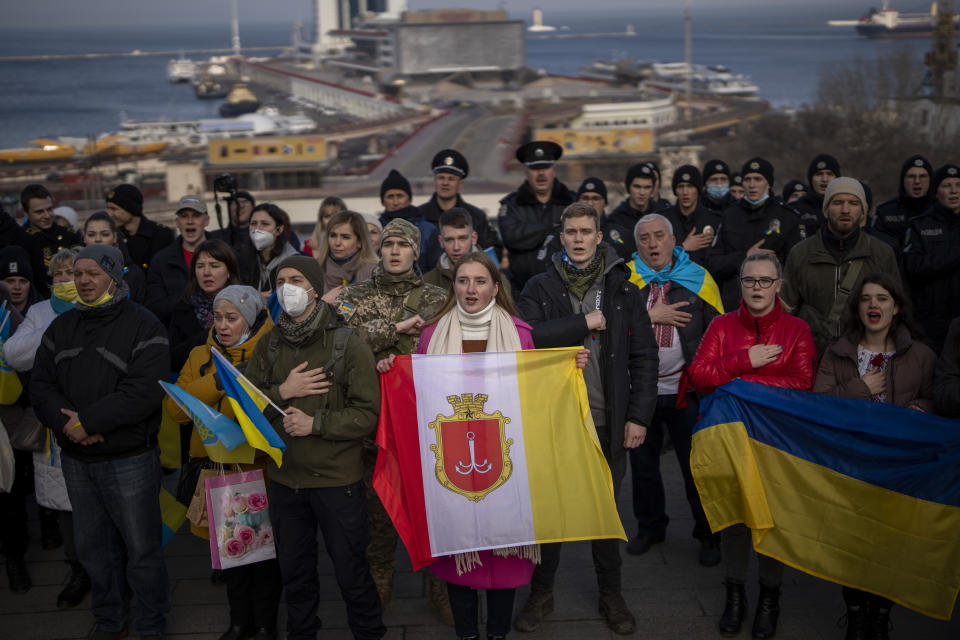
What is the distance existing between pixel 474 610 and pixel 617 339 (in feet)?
5.18

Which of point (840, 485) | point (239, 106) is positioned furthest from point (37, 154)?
point (840, 485)

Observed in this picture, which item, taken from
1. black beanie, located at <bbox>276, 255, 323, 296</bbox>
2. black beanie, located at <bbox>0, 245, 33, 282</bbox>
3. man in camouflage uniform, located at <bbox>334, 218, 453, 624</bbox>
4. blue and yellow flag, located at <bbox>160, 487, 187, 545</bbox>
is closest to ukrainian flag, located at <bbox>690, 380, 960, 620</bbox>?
man in camouflage uniform, located at <bbox>334, 218, 453, 624</bbox>

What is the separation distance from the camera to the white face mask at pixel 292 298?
4492 mm

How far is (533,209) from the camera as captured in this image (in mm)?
7547

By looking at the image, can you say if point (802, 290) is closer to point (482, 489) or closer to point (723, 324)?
point (723, 324)

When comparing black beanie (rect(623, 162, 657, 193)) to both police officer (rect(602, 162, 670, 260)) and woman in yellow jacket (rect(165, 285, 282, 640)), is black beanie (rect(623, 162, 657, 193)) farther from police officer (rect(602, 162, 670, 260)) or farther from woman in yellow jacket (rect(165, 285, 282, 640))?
woman in yellow jacket (rect(165, 285, 282, 640))

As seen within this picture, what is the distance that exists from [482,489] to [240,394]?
50.6 inches

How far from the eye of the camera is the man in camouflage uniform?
5133 millimetres

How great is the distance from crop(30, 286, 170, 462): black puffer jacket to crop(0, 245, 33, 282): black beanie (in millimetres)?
1736

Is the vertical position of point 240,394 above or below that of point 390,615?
above

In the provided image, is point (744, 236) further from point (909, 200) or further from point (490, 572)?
point (490, 572)

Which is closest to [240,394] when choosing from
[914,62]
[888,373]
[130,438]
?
[130,438]

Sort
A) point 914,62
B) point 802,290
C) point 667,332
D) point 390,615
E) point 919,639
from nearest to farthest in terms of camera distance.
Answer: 1. point 919,639
2. point 390,615
3. point 667,332
4. point 802,290
5. point 914,62

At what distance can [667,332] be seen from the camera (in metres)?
5.69
